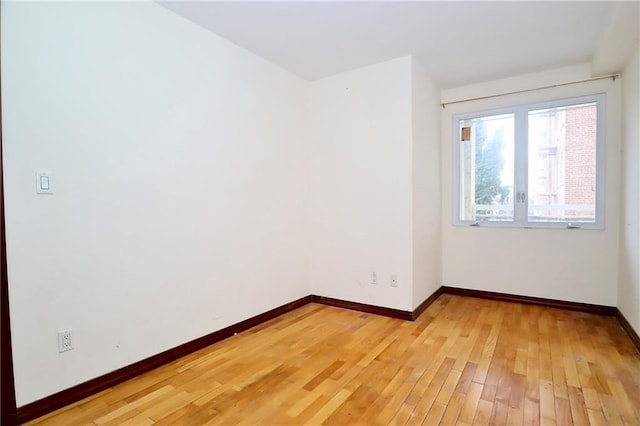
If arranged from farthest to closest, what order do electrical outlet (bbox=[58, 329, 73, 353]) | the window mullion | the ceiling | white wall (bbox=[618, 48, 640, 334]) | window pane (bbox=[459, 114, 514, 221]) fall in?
window pane (bbox=[459, 114, 514, 221])
the window mullion
white wall (bbox=[618, 48, 640, 334])
the ceiling
electrical outlet (bbox=[58, 329, 73, 353])

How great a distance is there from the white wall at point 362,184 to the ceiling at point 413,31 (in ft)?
1.03

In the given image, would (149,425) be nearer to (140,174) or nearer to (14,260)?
(14,260)

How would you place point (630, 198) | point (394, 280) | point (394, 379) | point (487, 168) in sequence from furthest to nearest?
point (487, 168) → point (394, 280) → point (630, 198) → point (394, 379)

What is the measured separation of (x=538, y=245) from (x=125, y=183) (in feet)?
13.2

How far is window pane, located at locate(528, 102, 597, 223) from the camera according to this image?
11.2 feet

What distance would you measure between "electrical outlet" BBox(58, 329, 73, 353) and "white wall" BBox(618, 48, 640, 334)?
13.0 ft

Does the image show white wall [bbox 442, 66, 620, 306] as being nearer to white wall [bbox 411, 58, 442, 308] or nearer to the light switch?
white wall [bbox 411, 58, 442, 308]

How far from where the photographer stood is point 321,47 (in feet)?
9.81

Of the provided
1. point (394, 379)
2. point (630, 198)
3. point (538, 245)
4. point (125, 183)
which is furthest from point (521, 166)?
point (125, 183)

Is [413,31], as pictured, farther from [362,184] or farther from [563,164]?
[563,164]

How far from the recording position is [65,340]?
1889 mm

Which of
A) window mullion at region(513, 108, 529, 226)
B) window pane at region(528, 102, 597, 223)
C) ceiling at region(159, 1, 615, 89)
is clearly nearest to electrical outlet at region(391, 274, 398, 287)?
window mullion at region(513, 108, 529, 226)

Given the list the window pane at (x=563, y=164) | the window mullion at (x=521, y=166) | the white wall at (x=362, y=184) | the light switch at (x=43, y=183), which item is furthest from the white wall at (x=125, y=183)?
the window pane at (x=563, y=164)

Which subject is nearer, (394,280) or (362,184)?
(394,280)
